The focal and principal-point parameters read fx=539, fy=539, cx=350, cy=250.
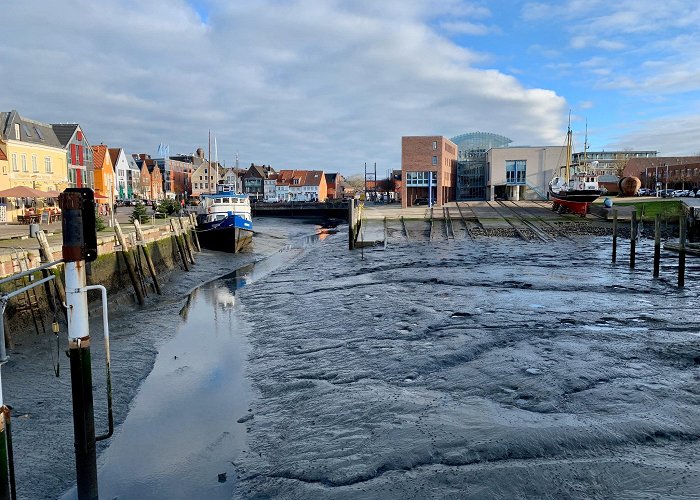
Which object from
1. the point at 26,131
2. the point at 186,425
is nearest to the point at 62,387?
the point at 186,425

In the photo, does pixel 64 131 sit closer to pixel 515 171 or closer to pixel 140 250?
pixel 140 250

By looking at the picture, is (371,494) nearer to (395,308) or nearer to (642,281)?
(395,308)

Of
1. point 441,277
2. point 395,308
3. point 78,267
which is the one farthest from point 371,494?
point 441,277

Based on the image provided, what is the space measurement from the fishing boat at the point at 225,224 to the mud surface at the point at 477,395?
59.8 feet

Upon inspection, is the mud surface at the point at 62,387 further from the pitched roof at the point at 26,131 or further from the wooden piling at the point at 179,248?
the pitched roof at the point at 26,131

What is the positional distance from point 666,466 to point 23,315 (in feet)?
44.5

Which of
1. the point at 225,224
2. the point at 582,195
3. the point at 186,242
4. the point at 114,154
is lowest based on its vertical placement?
the point at 186,242

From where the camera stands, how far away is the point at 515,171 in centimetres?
7288

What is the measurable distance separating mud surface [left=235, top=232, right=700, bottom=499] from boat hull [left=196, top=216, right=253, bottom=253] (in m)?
18.1

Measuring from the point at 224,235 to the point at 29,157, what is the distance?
20.2 m

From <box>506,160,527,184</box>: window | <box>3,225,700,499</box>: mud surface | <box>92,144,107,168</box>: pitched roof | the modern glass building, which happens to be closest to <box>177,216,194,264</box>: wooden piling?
<box>3,225,700,499</box>: mud surface

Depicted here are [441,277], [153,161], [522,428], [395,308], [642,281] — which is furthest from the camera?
[153,161]

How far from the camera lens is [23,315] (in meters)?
13.1

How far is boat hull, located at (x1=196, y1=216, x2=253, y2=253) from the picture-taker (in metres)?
35.8
